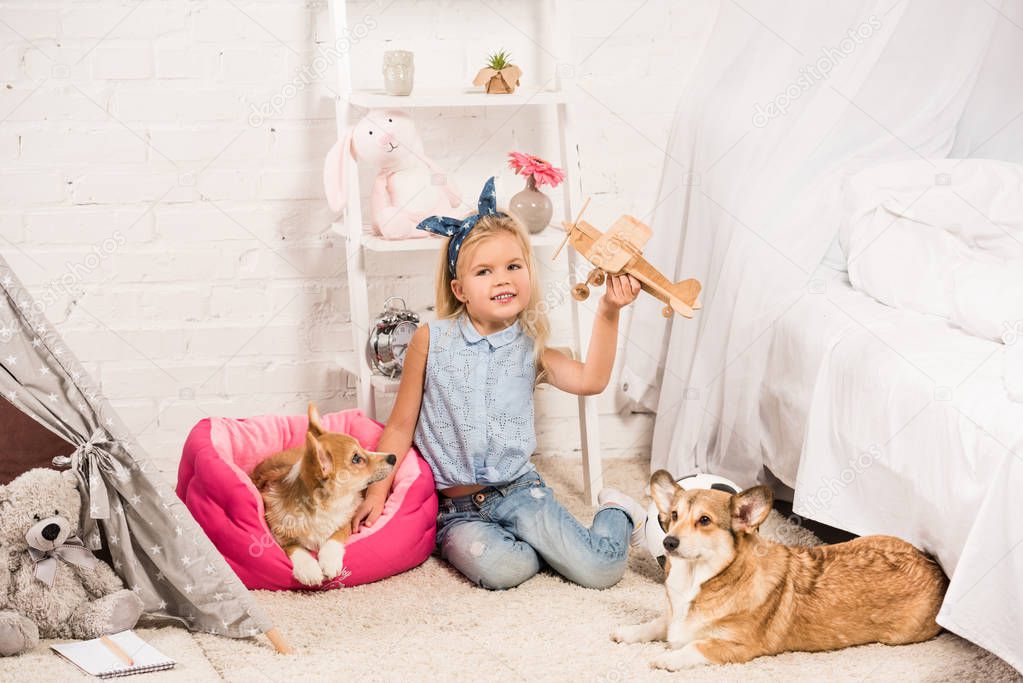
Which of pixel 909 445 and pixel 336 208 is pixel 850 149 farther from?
pixel 336 208

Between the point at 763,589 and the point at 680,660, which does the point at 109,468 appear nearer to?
the point at 680,660

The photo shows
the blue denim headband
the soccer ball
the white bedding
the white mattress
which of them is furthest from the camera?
the blue denim headband

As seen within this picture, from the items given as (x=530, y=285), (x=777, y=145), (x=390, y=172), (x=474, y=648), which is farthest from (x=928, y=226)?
(x=474, y=648)

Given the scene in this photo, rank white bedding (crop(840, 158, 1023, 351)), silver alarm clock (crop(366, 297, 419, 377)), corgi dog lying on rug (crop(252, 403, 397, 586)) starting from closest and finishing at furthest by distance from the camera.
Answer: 1. corgi dog lying on rug (crop(252, 403, 397, 586))
2. white bedding (crop(840, 158, 1023, 351))
3. silver alarm clock (crop(366, 297, 419, 377))

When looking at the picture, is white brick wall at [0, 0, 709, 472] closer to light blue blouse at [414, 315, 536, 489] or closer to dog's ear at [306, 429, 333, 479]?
light blue blouse at [414, 315, 536, 489]

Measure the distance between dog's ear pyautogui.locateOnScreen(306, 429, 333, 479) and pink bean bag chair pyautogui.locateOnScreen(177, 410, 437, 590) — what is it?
14 centimetres

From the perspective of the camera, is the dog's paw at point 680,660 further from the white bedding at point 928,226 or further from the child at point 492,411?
the white bedding at point 928,226

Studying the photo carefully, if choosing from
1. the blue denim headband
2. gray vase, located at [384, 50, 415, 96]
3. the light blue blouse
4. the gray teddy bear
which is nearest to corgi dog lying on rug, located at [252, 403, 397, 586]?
the light blue blouse

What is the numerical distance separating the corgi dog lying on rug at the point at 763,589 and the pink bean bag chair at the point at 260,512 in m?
0.56

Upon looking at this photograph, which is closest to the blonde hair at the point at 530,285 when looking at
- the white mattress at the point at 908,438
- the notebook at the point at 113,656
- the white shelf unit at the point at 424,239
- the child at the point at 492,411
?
the child at the point at 492,411

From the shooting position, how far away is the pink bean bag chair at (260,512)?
6.59 ft

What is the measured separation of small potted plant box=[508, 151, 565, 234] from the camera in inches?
93.2

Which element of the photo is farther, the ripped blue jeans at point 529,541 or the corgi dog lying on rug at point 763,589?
the ripped blue jeans at point 529,541

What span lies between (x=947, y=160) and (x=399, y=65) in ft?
3.79
